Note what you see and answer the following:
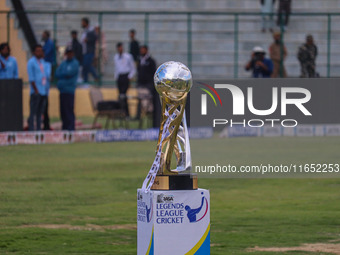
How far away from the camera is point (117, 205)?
1263 cm

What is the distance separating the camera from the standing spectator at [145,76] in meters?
26.5

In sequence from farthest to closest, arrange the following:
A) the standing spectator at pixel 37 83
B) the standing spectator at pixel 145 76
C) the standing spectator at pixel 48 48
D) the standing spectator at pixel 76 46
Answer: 1. the standing spectator at pixel 76 46
2. the standing spectator at pixel 48 48
3. the standing spectator at pixel 145 76
4. the standing spectator at pixel 37 83

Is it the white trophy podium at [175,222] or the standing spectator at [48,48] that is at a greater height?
the standing spectator at [48,48]

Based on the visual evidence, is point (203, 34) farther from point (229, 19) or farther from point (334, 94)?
point (334, 94)

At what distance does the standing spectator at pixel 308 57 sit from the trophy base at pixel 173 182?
2198 centimetres

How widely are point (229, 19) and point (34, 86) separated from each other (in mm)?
11054

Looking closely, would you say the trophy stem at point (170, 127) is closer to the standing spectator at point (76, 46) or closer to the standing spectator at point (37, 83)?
the standing spectator at point (37, 83)

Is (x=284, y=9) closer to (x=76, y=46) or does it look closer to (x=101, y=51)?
(x=101, y=51)

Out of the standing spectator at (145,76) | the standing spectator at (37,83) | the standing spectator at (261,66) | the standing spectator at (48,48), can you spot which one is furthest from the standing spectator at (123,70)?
the standing spectator at (37,83)

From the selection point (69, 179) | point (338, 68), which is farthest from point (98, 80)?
point (69, 179)

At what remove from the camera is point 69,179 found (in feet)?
50.8

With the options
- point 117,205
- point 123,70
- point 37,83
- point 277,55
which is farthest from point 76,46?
point 117,205

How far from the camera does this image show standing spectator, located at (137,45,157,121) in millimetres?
26469

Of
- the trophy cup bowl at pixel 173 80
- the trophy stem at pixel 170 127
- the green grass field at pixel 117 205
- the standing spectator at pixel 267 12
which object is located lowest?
the green grass field at pixel 117 205
